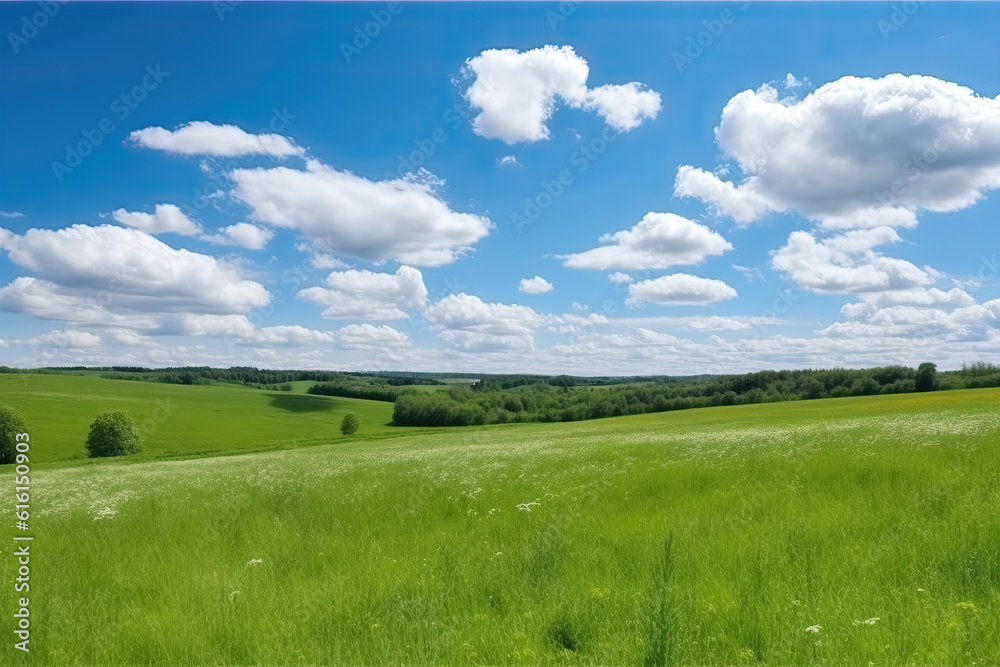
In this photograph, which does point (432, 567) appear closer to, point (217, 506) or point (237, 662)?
point (237, 662)

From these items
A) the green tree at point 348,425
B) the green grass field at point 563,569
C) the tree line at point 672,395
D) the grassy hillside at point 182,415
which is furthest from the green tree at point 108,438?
the green grass field at point 563,569

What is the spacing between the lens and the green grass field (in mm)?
5121

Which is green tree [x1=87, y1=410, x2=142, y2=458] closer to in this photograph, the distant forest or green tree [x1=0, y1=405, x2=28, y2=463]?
green tree [x1=0, y1=405, x2=28, y2=463]

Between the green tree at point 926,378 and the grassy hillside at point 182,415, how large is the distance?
9017 cm

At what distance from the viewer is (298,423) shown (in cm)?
11875

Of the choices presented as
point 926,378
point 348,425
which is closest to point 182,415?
point 348,425

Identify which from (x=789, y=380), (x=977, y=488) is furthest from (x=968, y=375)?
(x=977, y=488)

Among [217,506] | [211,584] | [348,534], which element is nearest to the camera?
[211,584]

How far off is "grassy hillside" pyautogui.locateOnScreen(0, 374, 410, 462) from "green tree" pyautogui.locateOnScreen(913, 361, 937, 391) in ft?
296

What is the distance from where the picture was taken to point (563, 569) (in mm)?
6902

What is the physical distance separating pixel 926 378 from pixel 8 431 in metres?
137

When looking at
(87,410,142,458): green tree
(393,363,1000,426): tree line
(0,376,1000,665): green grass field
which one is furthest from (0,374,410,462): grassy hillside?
(0,376,1000,665): green grass field

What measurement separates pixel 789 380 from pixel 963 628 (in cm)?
12418

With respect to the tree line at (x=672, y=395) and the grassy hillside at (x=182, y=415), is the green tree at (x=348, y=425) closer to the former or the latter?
the grassy hillside at (x=182, y=415)
